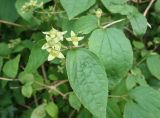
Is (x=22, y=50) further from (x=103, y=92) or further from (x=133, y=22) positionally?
(x=103, y=92)

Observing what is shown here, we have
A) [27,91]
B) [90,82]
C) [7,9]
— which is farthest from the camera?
[7,9]

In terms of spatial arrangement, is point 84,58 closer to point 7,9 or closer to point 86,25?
point 86,25

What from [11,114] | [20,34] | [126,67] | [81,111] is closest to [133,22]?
[126,67]

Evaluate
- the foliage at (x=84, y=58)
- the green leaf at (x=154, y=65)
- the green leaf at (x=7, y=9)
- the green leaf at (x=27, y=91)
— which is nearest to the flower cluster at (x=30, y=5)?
the foliage at (x=84, y=58)

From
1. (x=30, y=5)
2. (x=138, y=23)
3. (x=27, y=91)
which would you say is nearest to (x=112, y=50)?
(x=138, y=23)

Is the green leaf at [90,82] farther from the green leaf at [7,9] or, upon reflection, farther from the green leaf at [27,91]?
the green leaf at [7,9]

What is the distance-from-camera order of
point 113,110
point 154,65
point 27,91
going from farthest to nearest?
point 154,65 < point 27,91 < point 113,110
